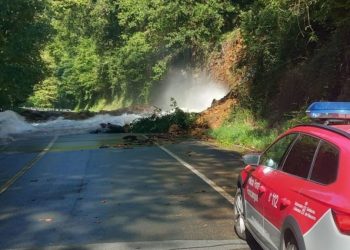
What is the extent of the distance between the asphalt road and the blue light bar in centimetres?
208

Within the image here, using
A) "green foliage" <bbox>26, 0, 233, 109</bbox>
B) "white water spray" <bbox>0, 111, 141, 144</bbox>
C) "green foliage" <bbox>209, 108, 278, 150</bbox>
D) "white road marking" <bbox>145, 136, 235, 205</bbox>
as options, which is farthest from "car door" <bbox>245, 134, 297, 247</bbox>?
"green foliage" <bbox>26, 0, 233, 109</bbox>

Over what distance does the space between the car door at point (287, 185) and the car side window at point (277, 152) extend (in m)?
0.15

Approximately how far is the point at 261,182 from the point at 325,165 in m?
1.49

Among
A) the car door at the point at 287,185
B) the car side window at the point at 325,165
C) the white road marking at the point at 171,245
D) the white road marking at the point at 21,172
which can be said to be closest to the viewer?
the car side window at the point at 325,165

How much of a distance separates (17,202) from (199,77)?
3689 centimetres

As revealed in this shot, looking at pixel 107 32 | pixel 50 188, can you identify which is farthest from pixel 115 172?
pixel 107 32

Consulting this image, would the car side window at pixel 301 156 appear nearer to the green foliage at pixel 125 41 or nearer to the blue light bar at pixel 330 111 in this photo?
the blue light bar at pixel 330 111

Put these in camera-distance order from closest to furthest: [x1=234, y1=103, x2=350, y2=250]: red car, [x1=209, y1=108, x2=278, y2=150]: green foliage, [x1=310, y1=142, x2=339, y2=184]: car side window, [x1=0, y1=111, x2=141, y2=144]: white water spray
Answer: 1. [x1=234, y1=103, x2=350, y2=250]: red car
2. [x1=310, y1=142, x2=339, y2=184]: car side window
3. [x1=209, y1=108, x2=278, y2=150]: green foliage
4. [x1=0, y1=111, x2=141, y2=144]: white water spray

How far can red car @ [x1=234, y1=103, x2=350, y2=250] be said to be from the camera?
13.1 ft

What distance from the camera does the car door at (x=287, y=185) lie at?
479cm

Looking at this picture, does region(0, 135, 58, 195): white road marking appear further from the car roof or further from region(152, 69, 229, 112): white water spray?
region(152, 69, 229, 112): white water spray

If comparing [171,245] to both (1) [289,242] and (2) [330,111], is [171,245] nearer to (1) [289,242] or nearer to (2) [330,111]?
(1) [289,242]

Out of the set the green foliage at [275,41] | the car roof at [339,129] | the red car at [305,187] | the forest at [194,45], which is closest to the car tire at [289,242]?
the red car at [305,187]

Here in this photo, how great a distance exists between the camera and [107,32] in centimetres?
6069
